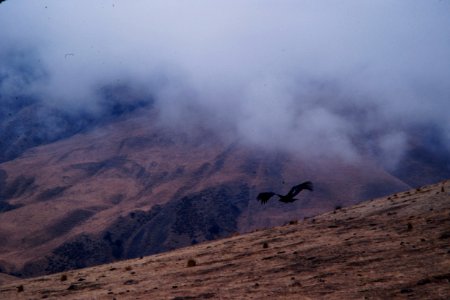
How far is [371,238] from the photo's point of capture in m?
16.6

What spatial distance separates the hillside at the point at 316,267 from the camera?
36.6 ft

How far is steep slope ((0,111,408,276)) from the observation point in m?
86.1

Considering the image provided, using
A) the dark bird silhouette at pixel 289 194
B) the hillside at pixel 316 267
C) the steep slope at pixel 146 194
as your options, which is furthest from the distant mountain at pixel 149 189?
the dark bird silhouette at pixel 289 194

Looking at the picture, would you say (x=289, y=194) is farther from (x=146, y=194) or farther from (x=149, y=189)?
(x=149, y=189)

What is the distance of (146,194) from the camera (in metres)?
109

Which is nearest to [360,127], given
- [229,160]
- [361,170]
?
[361,170]

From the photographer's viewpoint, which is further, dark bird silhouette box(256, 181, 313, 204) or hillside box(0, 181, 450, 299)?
dark bird silhouette box(256, 181, 313, 204)

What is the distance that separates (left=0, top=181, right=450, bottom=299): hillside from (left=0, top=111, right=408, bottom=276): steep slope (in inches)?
2480

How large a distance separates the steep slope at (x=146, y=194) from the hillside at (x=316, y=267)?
63.0 metres

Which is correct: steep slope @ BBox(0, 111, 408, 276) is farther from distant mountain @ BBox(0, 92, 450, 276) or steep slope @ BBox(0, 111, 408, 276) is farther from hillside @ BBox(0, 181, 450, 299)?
hillside @ BBox(0, 181, 450, 299)

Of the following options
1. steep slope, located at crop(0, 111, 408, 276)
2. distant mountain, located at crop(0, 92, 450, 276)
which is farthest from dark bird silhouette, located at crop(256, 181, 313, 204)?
distant mountain, located at crop(0, 92, 450, 276)

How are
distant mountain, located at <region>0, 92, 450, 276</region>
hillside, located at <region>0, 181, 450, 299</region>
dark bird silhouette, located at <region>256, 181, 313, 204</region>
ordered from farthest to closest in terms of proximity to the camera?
distant mountain, located at <region>0, 92, 450, 276</region> → dark bird silhouette, located at <region>256, 181, 313, 204</region> → hillside, located at <region>0, 181, 450, 299</region>

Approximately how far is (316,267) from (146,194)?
97.3 m

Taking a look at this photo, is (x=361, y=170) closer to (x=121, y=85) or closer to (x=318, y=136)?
(x=318, y=136)
